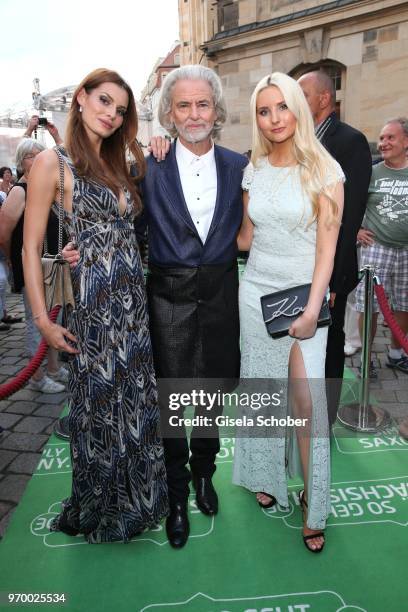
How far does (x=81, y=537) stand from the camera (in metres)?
2.47

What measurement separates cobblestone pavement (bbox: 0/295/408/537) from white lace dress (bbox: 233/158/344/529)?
1.69m

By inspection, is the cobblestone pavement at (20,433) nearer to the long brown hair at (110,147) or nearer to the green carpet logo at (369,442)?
the long brown hair at (110,147)

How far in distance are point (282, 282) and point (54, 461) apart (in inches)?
82.8

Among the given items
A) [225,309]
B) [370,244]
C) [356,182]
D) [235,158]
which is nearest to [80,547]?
[225,309]

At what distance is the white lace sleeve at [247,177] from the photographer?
7.63 feet

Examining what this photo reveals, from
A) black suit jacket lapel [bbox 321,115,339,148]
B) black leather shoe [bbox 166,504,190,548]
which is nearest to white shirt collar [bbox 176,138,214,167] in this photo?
black suit jacket lapel [bbox 321,115,339,148]

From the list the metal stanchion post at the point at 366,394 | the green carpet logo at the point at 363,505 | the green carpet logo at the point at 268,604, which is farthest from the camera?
the metal stanchion post at the point at 366,394

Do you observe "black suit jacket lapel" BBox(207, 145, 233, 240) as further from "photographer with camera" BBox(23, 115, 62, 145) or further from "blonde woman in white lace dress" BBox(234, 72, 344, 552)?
"photographer with camera" BBox(23, 115, 62, 145)

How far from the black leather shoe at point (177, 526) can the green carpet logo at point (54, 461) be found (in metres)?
0.91

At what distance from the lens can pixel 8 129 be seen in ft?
70.8

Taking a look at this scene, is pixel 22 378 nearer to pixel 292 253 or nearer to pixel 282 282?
pixel 282 282

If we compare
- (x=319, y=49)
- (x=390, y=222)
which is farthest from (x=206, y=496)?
(x=319, y=49)

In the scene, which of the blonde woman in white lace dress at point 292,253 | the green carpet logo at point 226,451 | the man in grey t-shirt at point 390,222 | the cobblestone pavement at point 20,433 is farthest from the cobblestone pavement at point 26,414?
the blonde woman in white lace dress at point 292,253

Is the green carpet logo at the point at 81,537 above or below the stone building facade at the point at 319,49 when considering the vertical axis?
below
